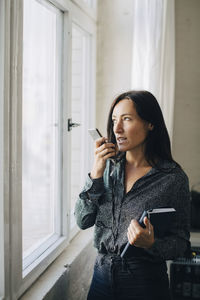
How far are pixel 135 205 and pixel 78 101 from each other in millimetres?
1279

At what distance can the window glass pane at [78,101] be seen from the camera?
90.1 inches

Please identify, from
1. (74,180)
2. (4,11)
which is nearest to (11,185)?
(4,11)

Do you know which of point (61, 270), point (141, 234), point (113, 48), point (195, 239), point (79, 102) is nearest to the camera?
point (141, 234)

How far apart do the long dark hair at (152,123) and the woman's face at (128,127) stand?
2 cm

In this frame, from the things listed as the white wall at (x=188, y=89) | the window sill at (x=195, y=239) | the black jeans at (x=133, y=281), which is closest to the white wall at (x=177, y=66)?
the white wall at (x=188, y=89)

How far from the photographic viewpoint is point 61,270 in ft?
5.50

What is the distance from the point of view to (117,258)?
4.00 ft

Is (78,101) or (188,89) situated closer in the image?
(78,101)

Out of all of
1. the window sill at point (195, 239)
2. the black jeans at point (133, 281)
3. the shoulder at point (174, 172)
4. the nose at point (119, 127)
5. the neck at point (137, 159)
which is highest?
the nose at point (119, 127)

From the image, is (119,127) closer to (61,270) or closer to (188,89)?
(61,270)

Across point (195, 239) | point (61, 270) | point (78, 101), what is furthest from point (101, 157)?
point (195, 239)

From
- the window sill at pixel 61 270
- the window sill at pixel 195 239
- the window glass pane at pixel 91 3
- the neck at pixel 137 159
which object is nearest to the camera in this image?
the neck at pixel 137 159

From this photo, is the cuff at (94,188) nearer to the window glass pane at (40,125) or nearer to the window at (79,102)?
the window glass pane at (40,125)

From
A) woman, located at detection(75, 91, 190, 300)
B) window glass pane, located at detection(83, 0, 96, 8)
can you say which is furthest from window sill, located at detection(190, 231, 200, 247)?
window glass pane, located at detection(83, 0, 96, 8)
